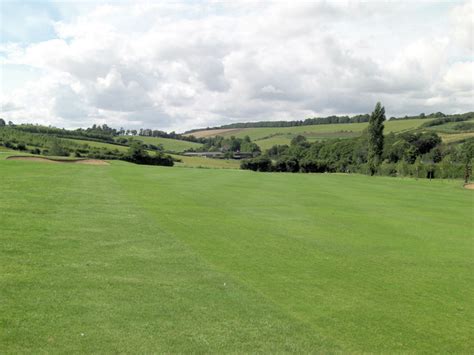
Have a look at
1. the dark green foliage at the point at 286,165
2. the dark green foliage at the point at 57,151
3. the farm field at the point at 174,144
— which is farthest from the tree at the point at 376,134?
the farm field at the point at 174,144

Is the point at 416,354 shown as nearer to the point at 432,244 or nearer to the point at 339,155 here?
the point at 432,244

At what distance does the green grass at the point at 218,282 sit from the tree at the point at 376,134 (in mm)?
85418

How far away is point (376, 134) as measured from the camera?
336 ft

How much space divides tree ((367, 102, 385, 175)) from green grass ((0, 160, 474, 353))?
8542cm

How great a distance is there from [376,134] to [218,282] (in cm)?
9863

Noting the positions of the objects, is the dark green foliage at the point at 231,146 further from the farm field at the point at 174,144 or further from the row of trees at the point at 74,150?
the row of trees at the point at 74,150

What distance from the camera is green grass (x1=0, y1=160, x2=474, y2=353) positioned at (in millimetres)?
7398

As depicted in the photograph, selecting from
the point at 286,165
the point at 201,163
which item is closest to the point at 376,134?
the point at 286,165

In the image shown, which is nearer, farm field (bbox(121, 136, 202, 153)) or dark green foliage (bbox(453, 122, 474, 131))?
dark green foliage (bbox(453, 122, 474, 131))

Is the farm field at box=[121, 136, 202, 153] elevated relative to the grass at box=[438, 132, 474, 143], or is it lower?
lower

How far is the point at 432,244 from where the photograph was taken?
56.1 feet

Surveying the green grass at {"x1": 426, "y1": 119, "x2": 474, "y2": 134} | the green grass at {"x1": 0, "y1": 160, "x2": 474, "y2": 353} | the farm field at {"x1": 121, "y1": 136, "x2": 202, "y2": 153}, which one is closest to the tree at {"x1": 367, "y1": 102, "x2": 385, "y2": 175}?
the green grass at {"x1": 426, "y1": 119, "x2": 474, "y2": 134}

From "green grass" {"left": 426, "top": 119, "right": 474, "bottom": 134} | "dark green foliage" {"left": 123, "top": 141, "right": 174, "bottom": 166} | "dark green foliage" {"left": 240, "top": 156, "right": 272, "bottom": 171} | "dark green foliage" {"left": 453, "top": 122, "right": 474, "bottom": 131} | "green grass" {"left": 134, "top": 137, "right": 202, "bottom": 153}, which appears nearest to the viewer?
"dark green foliage" {"left": 123, "top": 141, "right": 174, "bottom": 166}

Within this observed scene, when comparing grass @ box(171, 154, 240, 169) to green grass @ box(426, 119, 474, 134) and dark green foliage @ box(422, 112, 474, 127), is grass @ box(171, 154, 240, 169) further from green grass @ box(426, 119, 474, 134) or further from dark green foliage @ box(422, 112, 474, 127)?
dark green foliage @ box(422, 112, 474, 127)
